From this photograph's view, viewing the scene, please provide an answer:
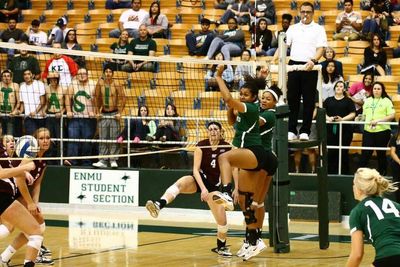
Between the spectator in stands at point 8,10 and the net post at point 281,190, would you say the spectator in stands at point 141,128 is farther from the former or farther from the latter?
the spectator in stands at point 8,10

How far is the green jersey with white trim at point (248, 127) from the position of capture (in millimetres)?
13695

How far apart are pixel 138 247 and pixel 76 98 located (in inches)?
200

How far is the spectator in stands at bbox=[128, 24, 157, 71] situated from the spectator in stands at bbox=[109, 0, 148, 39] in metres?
1.13

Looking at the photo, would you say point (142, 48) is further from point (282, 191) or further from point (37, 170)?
point (37, 170)

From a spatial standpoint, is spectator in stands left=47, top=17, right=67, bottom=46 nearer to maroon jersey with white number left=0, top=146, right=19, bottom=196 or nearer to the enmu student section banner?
the enmu student section banner

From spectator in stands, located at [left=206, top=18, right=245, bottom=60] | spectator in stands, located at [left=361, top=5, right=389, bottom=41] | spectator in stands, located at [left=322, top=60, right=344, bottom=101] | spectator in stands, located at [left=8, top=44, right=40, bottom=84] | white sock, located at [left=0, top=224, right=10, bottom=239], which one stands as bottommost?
white sock, located at [left=0, top=224, right=10, bottom=239]

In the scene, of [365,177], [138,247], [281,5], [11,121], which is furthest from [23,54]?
[365,177]

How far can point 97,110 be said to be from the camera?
1959 centimetres

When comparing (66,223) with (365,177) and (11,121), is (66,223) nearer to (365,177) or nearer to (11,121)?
(11,121)

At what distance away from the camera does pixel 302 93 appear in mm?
15992

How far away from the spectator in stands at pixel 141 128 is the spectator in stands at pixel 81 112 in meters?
0.71

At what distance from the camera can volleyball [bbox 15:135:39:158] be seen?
13922mm

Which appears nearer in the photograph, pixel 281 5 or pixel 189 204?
pixel 189 204

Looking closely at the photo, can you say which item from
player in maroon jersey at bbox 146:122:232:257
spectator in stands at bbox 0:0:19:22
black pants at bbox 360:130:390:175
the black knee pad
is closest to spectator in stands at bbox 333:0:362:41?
black pants at bbox 360:130:390:175
